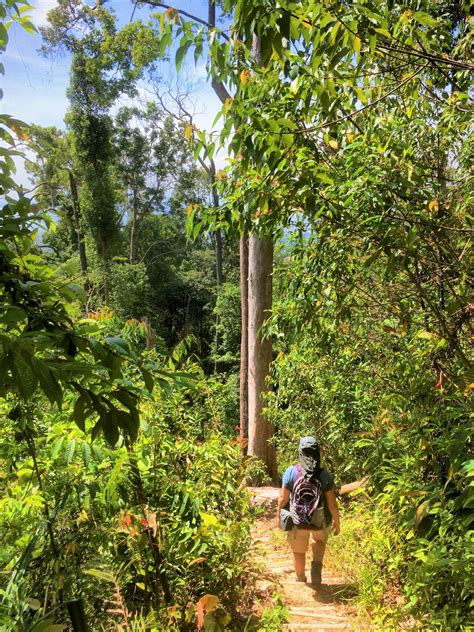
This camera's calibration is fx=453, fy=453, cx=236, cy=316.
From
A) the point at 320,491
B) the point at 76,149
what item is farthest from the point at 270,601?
the point at 76,149

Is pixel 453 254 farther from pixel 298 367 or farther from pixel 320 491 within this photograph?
pixel 298 367

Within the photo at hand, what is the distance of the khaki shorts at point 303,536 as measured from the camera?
11.4 ft

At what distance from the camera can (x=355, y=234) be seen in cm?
220

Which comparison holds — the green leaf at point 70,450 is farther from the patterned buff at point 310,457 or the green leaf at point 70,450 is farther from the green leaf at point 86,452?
the patterned buff at point 310,457

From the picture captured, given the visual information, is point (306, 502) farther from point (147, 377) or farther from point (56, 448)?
point (147, 377)

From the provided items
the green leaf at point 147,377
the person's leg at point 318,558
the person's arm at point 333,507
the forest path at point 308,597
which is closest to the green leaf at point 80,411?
the green leaf at point 147,377

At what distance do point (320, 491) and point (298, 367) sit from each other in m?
2.18

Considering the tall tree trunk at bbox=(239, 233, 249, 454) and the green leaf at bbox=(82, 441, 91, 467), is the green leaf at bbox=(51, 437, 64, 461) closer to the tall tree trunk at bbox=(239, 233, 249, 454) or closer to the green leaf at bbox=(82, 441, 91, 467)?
the green leaf at bbox=(82, 441, 91, 467)

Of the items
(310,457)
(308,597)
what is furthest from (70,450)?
(308,597)

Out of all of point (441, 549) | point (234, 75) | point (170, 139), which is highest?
point (170, 139)

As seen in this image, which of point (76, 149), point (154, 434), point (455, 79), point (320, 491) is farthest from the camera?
point (76, 149)

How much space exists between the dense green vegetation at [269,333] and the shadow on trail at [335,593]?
172 mm

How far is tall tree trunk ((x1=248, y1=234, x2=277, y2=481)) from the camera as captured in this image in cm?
698

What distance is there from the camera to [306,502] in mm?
3496
